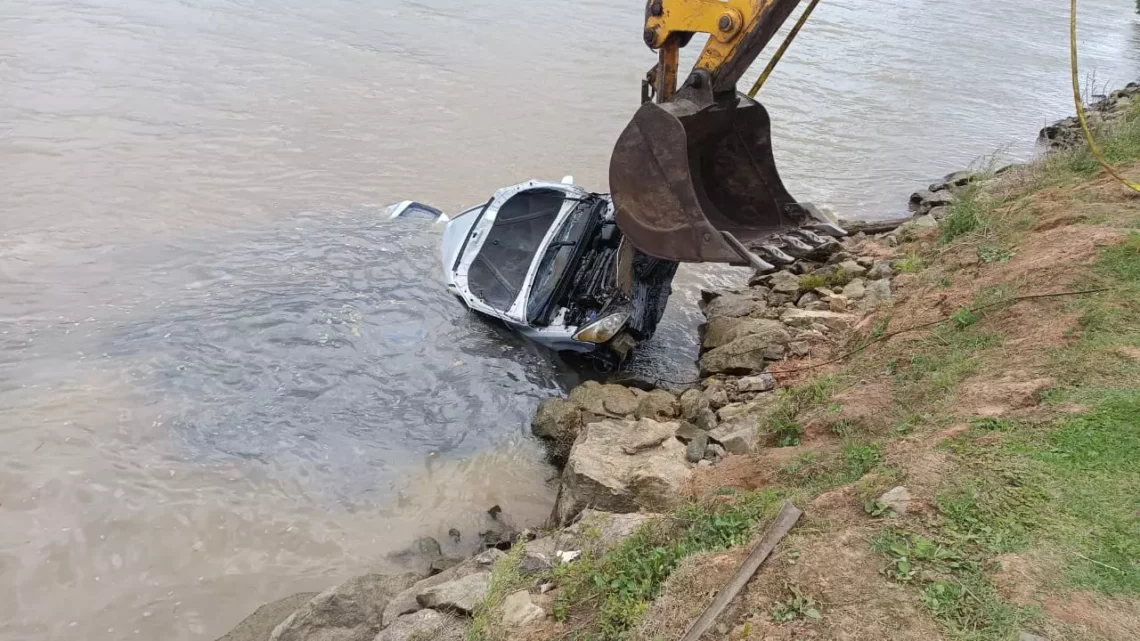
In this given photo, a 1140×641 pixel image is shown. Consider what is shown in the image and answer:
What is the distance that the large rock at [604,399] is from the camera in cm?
685

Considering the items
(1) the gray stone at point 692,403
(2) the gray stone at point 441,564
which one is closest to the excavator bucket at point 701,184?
(1) the gray stone at point 692,403

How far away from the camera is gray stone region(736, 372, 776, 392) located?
22.1ft

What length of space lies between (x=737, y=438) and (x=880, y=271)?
4191 mm

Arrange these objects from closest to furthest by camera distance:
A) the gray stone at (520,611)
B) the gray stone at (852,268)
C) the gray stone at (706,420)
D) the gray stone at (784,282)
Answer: the gray stone at (520,611)
the gray stone at (706,420)
the gray stone at (852,268)
the gray stone at (784,282)

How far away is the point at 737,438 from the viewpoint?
17.8 ft

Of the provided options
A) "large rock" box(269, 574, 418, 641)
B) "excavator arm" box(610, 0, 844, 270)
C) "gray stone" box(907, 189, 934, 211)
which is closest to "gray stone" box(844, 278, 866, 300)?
"excavator arm" box(610, 0, 844, 270)

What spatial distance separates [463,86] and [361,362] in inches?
380

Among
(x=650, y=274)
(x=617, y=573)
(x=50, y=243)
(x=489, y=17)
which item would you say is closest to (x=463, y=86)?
(x=489, y=17)

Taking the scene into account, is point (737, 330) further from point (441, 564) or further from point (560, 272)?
point (441, 564)

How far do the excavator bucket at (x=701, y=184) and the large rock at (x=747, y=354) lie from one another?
1416 mm

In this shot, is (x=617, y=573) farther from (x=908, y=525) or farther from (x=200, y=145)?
(x=200, y=145)

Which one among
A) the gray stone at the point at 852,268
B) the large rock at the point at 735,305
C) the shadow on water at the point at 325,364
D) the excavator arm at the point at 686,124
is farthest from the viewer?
the gray stone at the point at 852,268

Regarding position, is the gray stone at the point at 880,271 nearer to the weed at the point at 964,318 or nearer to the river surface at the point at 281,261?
the river surface at the point at 281,261

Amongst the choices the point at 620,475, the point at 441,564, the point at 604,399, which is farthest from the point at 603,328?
the point at 441,564
